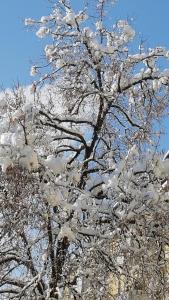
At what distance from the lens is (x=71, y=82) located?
987 centimetres

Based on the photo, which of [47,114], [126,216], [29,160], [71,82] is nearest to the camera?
[29,160]

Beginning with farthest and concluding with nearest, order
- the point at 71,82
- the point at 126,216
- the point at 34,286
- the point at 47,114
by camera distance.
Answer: the point at 71,82
the point at 47,114
the point at 34,286
the point at 126,216

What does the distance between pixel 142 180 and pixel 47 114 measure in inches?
80.0

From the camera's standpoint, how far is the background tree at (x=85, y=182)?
7.44 metres

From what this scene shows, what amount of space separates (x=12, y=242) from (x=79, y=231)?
1.04 meters

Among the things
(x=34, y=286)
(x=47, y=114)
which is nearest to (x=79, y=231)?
(x=34, y=286)

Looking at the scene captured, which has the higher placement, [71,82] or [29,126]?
[71,82]

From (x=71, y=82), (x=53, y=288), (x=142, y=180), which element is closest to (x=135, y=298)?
(x=53, y=288)

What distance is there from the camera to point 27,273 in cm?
862

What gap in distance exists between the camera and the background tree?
7.44 metres

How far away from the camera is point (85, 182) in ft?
29.2

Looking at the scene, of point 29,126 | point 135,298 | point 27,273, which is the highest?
point 29,126

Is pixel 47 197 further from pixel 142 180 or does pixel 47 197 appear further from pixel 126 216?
pixel 142 180

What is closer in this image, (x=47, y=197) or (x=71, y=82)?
(x=47, y=197)
